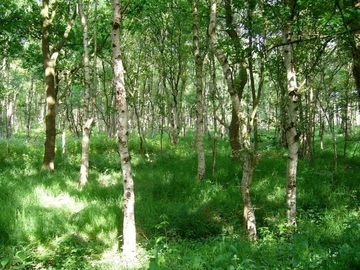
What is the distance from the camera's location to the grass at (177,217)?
458cm

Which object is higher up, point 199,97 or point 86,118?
point 199,97

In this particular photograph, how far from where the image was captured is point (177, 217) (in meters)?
7.29

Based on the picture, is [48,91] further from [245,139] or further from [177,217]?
[245,139]

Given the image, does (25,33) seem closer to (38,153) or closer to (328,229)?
(38,153)

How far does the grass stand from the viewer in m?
4.58

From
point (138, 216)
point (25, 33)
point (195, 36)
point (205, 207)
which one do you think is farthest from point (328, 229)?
point (25, 33)

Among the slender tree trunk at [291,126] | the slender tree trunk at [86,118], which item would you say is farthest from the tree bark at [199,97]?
the slender tree trunk at [86,118]

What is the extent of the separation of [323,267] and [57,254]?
447 cm

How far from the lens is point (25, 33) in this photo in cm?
1267

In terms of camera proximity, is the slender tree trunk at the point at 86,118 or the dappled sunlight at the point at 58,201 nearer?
the dappled sunlight at the point at 58,201

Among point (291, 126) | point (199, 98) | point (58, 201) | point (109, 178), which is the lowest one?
point (58, 201)

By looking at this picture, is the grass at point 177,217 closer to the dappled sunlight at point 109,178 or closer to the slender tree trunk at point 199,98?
the dappled sunlight at point 109,178

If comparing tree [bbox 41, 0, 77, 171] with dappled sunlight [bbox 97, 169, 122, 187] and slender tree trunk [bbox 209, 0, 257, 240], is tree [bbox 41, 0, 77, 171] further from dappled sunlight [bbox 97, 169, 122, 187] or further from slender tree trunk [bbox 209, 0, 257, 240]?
slender tree trunk [bbox 209, 0, 257, 240]

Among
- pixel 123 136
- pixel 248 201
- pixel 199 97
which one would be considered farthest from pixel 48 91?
pixel 248 201
